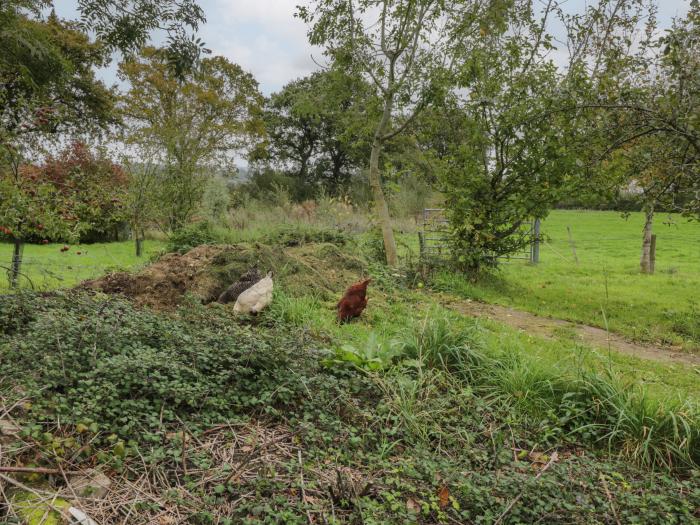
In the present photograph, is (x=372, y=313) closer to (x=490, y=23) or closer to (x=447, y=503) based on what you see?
(x=447, y=503)

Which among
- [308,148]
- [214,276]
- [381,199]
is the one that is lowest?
[214,276]

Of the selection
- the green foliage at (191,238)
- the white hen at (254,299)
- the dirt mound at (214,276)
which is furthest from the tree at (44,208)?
the green foliage at (191,238)

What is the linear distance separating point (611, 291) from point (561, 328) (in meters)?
3.87

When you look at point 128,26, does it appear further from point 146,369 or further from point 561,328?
point 561,328

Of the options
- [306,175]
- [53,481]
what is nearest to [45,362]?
[53,481]

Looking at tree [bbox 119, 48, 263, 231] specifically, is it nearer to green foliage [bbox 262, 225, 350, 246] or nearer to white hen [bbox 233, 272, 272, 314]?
green foliage [bbox 262, 225, 350, 246]

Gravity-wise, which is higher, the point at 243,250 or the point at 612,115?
the point at 612,115

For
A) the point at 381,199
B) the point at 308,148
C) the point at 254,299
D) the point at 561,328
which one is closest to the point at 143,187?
the point at 381,199

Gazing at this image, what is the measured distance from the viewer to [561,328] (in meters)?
6.85

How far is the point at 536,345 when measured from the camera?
5.80m

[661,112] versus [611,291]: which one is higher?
[661,112]

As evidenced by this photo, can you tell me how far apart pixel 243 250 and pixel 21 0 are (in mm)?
3814

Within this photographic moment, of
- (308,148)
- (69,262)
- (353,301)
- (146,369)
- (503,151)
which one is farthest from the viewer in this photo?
(308,148)

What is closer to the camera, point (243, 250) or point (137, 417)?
point (137, 417)
